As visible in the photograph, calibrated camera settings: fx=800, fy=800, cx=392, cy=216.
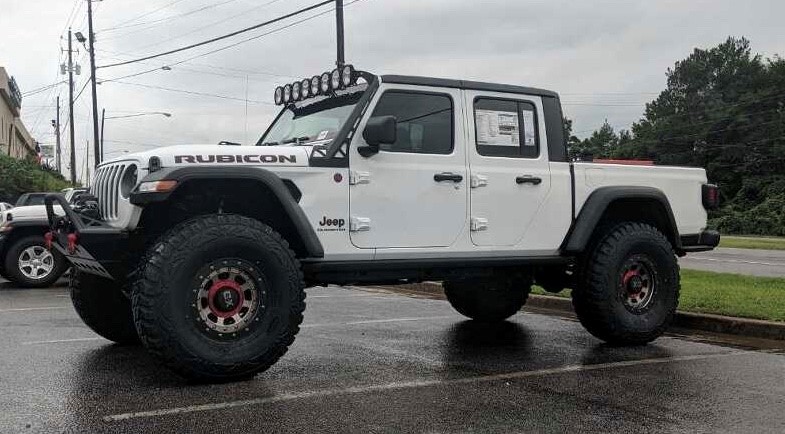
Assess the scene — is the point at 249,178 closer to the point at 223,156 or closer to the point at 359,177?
the point at 223,156

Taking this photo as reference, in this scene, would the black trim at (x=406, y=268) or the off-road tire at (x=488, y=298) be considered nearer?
the black trim at (x=406, y=268)

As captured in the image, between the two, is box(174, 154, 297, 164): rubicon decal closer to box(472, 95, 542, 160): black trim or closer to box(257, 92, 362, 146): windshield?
box(257, 92, 362, 146): windshield

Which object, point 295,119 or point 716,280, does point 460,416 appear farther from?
point 716,280

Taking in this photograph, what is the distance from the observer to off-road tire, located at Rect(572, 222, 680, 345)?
270 inches

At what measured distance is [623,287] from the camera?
7.07m

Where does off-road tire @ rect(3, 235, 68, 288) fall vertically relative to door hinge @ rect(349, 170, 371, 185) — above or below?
below

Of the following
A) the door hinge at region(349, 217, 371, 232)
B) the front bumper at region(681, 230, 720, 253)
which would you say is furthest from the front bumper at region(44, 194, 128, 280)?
the front bumper at region(681, 230, 720, 253)

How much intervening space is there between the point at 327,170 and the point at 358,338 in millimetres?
2168

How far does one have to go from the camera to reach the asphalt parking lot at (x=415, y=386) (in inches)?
174

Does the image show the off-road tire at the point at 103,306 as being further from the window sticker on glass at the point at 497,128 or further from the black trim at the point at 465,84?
the window sticker on glass at the point at 497,128

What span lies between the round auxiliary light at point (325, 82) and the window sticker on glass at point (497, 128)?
124cm

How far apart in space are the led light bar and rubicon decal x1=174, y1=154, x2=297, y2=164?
1008mm

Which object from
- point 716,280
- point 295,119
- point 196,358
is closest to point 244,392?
point 196,358

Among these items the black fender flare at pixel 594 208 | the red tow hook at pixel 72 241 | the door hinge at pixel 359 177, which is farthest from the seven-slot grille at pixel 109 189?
the black fender flare at pixel 594 208
